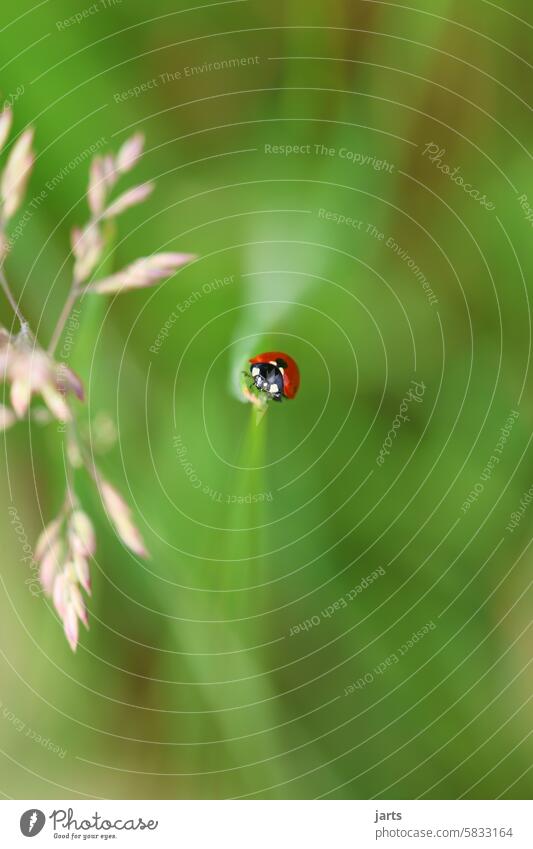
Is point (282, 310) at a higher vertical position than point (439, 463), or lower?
higher
